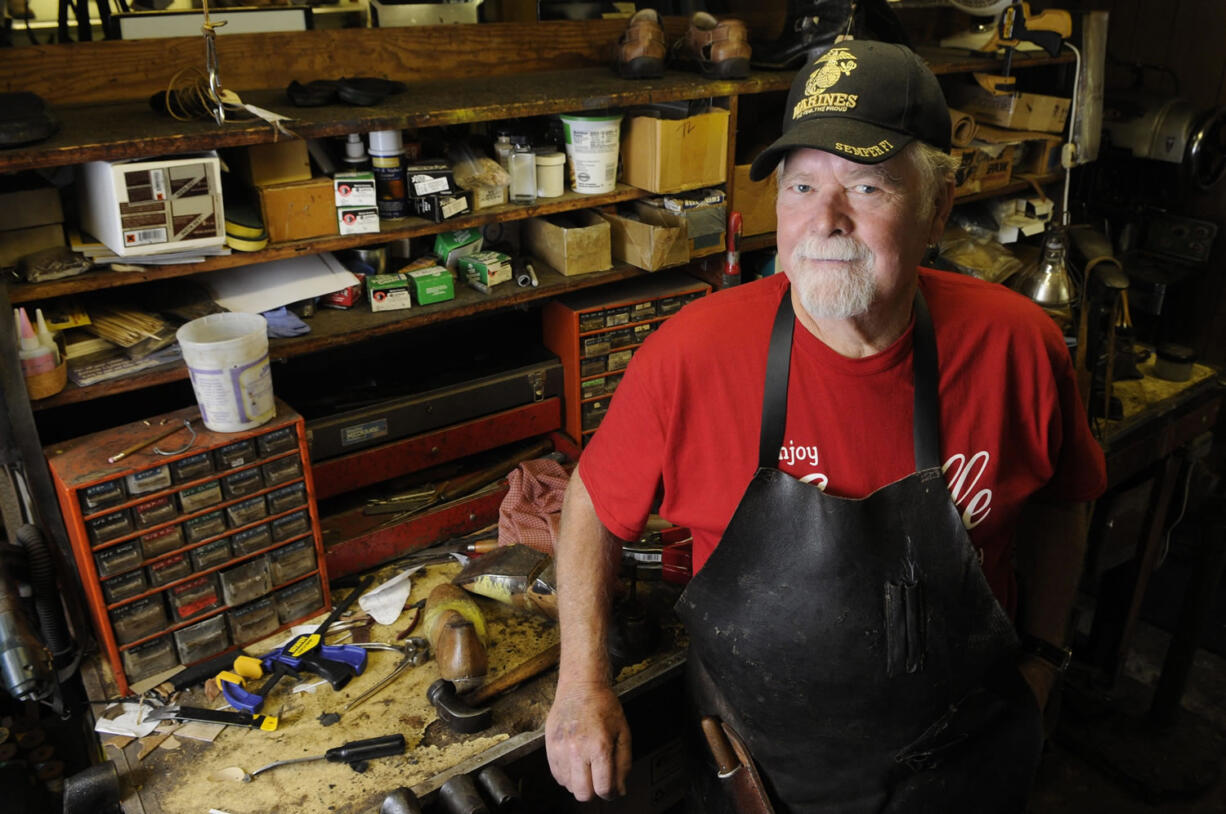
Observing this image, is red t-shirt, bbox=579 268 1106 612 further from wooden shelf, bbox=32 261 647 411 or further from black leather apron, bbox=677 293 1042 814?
wooden shelf, bbox=32 261 647 411

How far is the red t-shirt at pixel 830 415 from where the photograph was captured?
1514mm

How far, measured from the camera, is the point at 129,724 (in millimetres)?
1742

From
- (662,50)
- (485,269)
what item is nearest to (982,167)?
(662,50)

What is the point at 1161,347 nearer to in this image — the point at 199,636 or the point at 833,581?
the point at 833,581

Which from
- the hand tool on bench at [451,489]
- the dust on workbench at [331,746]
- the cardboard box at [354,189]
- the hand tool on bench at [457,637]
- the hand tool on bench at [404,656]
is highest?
the cardboard box at [354,189]

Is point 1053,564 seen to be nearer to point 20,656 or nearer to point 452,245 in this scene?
point 452,245

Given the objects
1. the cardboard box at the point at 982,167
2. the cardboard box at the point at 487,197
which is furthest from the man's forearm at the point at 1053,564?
Result: the cardboard box at the point at 982,167

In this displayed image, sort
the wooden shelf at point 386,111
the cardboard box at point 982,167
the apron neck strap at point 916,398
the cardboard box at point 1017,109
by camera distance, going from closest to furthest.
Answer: the apron neck strap at point 916,398 < the wooden shelf at point 386,111 < the cardboard box at point 982,167 < the cardboard box at point 1017,109

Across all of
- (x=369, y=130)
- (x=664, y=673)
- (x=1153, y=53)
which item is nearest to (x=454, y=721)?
(x=664, y=673)

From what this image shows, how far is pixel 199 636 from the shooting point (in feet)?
6.15

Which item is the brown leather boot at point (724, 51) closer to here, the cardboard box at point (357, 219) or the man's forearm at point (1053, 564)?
the cardboard box at point (357, 219)

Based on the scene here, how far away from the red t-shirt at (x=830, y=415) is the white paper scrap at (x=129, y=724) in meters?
0.93

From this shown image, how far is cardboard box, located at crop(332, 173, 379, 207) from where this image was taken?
6.38 ft

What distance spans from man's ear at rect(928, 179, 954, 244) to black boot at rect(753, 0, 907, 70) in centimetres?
109
